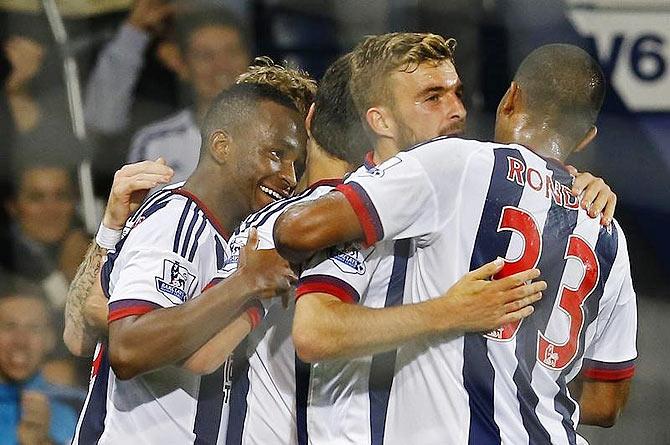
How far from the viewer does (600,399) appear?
221 centimetres

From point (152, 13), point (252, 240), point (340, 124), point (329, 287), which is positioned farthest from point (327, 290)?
point (152, 13)

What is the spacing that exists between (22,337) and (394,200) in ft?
5.54

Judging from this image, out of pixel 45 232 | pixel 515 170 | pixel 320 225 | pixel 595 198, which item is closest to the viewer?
pixel 320 225

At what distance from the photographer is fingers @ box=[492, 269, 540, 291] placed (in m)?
1.86

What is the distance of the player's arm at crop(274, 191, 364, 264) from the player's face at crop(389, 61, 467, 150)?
35 centimetres

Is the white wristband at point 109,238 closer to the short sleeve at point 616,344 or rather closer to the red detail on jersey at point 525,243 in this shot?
the red detail on jersey at point 525,243

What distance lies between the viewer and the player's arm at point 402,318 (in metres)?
1.84

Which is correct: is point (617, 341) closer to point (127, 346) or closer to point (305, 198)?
point (305, 198)

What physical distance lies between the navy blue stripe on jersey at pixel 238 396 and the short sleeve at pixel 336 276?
0.42 meters

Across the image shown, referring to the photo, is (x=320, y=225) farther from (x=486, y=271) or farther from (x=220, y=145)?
(x=220, y=145)

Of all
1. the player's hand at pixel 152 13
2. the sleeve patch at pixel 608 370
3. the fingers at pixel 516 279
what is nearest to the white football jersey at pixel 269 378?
the fingers at pixel 516 279

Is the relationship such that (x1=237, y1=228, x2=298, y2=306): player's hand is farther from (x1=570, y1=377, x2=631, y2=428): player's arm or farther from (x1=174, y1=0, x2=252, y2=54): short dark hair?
(x1=174, y1=0, x2=252, y2=54): short dark hair

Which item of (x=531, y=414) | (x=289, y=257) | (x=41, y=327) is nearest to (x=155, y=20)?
(x=41, y=327)

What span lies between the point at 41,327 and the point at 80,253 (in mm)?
236
